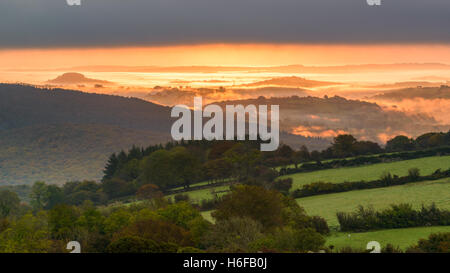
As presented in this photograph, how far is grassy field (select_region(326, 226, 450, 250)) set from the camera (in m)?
48.4

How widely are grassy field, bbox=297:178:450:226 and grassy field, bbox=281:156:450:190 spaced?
22.7 ft

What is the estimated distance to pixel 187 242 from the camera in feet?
161

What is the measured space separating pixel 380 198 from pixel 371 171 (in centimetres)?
1799

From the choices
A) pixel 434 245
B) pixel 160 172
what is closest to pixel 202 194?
pixel 160 172

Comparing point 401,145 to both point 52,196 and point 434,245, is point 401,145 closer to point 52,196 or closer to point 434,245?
point 434,245

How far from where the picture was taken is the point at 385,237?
51.5 meters

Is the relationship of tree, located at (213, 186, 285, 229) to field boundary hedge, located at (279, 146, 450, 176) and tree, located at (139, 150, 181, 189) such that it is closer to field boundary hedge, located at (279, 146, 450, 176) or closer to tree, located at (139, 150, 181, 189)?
field boundary hedge, located at (279, 146, 450, 176)

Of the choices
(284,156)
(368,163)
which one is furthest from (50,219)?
(284,156)

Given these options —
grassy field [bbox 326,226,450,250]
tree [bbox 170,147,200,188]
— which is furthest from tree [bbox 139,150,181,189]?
grassy field [bbox 326,226,450,250]

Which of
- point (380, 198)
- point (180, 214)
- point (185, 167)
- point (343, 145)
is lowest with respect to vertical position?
point (180, 214)

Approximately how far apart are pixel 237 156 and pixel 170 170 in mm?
12314

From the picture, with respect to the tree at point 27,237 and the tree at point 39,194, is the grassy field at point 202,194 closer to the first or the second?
the tree at point 27,237

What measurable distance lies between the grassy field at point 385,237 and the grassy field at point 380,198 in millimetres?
6600
